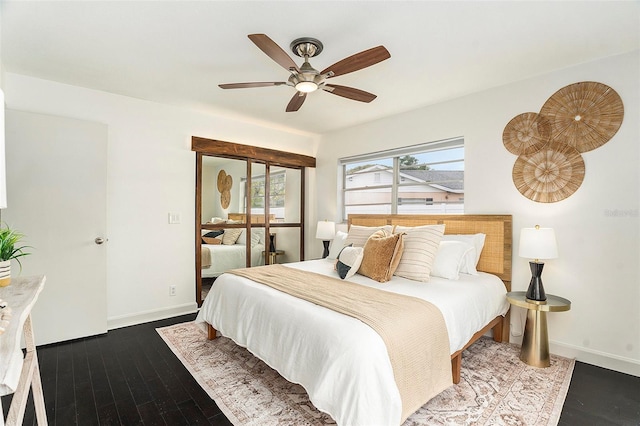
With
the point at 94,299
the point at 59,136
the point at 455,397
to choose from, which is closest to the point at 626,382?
the point at 455,397

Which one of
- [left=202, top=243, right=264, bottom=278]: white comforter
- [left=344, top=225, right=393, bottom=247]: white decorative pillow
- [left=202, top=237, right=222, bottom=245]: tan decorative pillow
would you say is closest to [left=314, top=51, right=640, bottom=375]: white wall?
[left=344, top=225, right=393, bottom=247]: white decorative pillow

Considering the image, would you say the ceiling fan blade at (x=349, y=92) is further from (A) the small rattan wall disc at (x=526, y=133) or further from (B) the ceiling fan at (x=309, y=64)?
(A) the small rattan wall disc at (x=526, y=133)

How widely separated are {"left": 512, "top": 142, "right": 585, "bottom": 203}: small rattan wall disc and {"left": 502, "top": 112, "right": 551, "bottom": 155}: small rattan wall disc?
63mm

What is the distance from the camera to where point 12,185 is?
277cm

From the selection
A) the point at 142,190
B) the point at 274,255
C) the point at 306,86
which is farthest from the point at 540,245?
the point at 142,190

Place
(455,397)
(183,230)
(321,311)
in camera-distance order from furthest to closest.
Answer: (183,230), (455,397), (321,311)

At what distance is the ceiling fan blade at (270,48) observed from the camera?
5.76ft

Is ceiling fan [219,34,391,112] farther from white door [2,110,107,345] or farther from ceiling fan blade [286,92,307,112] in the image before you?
white door [2,110,107,345]

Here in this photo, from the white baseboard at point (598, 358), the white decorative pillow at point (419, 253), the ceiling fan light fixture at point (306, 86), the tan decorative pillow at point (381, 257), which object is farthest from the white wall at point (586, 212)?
the ceiling fan light fixture at point (306, 86)

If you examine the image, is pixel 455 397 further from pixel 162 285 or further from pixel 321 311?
pixel 162 285

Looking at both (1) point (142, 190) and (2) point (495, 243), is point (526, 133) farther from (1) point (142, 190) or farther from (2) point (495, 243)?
(1) point (142, 190)

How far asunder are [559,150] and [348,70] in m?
2.04

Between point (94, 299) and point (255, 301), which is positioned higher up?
point (255, 301)

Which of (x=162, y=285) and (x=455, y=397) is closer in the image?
(x=455, y=397)
